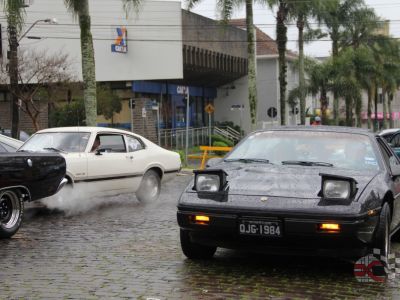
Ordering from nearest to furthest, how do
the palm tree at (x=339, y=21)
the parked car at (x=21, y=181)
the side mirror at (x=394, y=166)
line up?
the side mirror at (x=394, y=166)
the parked car at (x=21, y=181)
the palm tree at (x=339, y=21)

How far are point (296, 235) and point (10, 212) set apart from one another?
4.32 m

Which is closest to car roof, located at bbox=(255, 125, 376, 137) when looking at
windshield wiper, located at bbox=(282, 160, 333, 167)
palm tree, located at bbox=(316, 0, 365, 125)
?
windshield wiper, located at bbox=(282, 160, 333, 167)

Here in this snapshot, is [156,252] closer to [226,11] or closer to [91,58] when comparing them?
[91,58]

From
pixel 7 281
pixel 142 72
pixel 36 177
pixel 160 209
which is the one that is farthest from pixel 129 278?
pixel 142 72

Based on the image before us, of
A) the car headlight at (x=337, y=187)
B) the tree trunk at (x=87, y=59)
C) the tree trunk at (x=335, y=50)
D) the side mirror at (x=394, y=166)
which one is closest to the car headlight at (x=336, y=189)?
the car headlight at (x=337, y=187)

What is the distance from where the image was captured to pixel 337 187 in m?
5.53

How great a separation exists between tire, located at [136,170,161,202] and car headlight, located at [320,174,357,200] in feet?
21.4

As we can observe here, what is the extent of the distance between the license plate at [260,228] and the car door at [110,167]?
5368mm

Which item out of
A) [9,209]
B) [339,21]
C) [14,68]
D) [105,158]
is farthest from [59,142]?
[339,21]

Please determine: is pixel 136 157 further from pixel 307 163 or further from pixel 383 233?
pixel 383 233

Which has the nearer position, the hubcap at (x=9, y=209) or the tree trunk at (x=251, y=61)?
the hubcap at (x=9, y=209)

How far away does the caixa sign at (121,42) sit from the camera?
39094mm

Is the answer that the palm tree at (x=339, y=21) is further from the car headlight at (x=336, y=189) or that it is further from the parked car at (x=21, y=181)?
the car headlight at (x=336, y=189)

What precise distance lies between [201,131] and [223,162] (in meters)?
37.3
